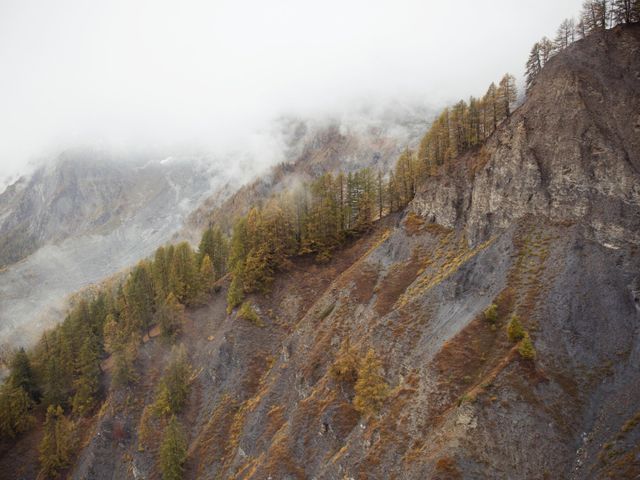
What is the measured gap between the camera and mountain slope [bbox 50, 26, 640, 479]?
35250 millimetres

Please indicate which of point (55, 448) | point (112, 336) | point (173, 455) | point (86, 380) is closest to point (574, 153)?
point (173, 455)

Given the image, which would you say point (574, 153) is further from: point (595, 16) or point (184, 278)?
point (184, 278)

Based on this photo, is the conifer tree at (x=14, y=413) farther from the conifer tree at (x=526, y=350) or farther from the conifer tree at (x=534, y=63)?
the conifer tree at (x=534, y=63)

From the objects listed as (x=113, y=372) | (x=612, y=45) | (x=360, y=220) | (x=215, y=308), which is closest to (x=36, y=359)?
(x=113, y=372)

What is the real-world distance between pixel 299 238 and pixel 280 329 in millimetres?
22068

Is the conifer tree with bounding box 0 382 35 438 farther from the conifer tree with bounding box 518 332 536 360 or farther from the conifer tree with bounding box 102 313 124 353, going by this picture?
the conifer tree with bounding box 518 332 536 360

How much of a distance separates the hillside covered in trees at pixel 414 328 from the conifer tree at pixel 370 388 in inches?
9.0

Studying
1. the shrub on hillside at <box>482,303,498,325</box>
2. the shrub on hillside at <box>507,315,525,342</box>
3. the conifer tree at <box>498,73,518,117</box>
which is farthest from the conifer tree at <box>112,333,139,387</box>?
the conifer tree at <box>498,73,518,117</box>

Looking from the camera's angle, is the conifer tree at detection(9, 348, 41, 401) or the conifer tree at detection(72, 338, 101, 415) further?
the conifer tree at detection(9, 348, 41, 401)

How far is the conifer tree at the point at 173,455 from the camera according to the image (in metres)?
55.1

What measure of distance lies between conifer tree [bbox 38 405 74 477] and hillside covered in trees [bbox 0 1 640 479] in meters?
0.47

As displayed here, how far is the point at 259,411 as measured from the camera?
188 feet

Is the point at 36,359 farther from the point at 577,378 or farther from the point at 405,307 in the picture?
the point at 577,378

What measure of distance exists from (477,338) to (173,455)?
4565cm
